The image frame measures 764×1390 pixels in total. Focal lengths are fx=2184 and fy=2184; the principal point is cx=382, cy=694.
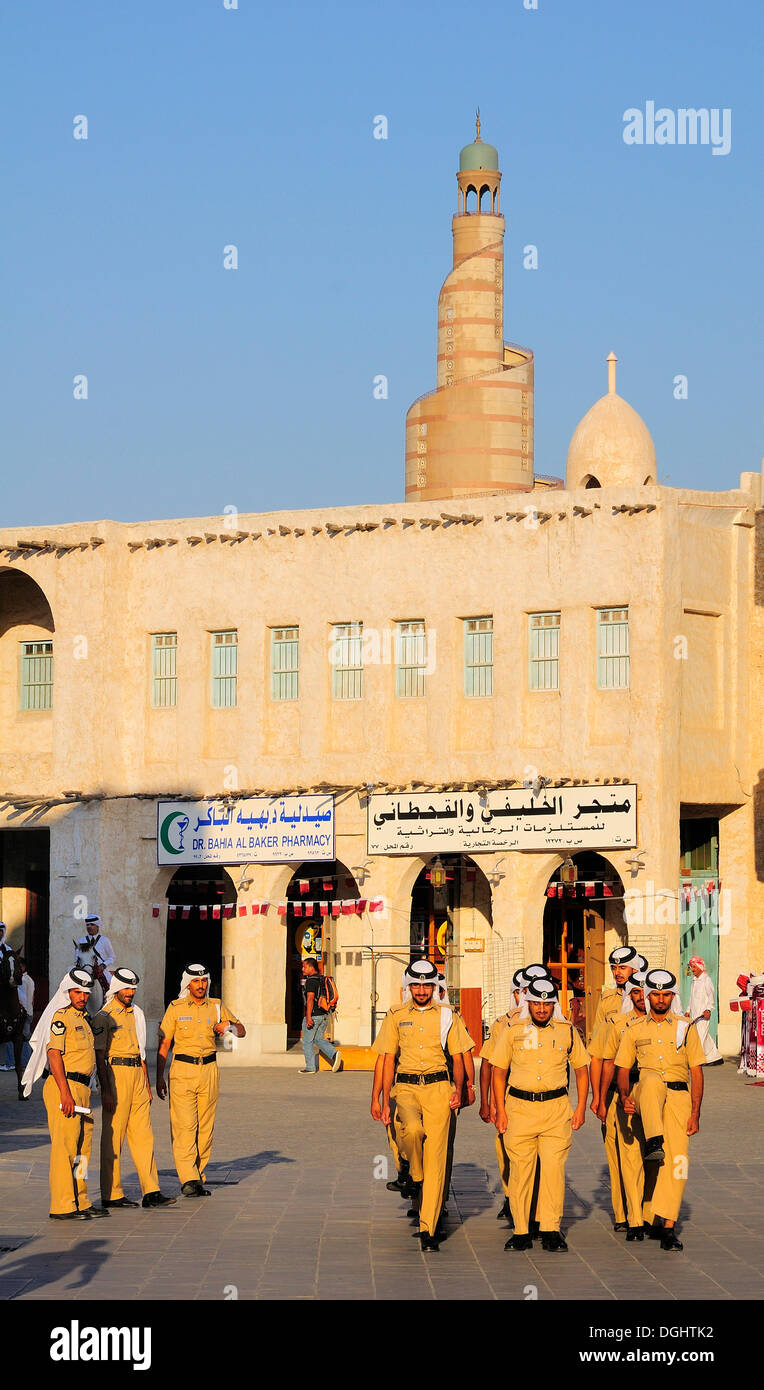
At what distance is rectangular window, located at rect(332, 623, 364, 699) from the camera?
3272 cm

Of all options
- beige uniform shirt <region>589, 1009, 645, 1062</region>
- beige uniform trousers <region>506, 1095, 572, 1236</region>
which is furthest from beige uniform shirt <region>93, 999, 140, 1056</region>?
beige uniform shirt <region>589, 1009, 645, 1062</region>

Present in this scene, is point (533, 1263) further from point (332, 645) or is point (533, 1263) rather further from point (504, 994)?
point (332, 645)

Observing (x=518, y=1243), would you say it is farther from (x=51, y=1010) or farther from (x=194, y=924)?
(x=194, y=924)

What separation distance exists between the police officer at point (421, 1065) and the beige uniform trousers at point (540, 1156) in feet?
1.75

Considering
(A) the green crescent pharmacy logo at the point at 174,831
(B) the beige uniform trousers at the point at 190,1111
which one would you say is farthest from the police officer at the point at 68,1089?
(A) the green crescent pharmacy logo at the point at 174,831

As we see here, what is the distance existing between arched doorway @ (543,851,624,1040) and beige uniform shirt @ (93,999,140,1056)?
54.1 feet

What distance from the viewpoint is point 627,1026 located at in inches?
579

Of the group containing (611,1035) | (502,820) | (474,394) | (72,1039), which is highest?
(474,394)

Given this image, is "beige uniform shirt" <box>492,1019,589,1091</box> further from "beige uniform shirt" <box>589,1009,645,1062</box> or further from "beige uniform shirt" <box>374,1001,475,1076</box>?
"beige uniform shirt" <box>589,1009,645,1062</box>

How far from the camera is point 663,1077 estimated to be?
14.5 metres

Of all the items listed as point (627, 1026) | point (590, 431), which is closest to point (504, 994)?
point (590, 431)

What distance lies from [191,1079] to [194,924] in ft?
64.2

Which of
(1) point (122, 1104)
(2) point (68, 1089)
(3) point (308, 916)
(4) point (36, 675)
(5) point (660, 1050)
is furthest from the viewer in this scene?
(4) point (36, 675)

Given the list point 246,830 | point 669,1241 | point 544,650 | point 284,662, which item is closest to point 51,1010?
point 669,1241
